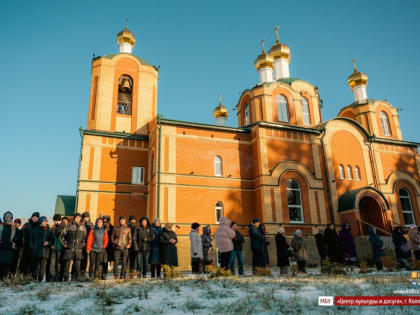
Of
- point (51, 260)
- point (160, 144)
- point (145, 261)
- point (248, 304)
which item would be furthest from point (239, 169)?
point (248, 304)

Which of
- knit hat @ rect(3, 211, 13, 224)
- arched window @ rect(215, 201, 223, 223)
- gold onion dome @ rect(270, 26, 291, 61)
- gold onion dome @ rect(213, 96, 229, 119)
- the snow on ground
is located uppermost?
gold onion dome @ rect(270, 26, 291, 61)

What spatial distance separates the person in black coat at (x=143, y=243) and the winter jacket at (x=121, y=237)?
0.27m

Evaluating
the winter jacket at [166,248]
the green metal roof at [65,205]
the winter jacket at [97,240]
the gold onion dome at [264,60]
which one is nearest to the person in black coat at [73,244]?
the winter jacket at [97,240]

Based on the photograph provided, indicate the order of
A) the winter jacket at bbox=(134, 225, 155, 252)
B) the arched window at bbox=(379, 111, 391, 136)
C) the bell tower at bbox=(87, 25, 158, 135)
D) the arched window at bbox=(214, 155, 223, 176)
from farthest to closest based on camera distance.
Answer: the arched window at bbox=(379, 111, 391, 136), the bell tower at bbox=(87, 25, 158, 135), the arched window at bbox=(214, 155, 223, 176), the winter jacket at bbox=(134, 225, 155, 252)

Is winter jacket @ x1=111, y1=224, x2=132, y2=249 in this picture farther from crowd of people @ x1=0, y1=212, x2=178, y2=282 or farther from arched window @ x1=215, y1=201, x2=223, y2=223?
arched window @ x1=215, y1=201, x2=223, y2=223

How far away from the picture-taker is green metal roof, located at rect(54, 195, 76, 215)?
1835cm

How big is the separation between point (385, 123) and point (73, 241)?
23182mm

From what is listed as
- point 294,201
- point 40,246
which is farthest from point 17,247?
point 294,201

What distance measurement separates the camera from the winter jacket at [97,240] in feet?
27.6

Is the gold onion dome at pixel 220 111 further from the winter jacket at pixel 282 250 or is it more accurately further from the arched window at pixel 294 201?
the winter jacket at pixel 282 250

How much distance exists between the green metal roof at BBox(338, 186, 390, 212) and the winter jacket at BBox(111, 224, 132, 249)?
13.2 metres

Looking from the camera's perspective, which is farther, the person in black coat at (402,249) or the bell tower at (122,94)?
the bell tower at (122,94)

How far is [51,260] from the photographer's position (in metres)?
8.46

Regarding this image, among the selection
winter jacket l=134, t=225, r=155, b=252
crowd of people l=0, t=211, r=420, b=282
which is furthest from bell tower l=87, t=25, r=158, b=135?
winter jacket l=134, t=225, r=155, b=252
